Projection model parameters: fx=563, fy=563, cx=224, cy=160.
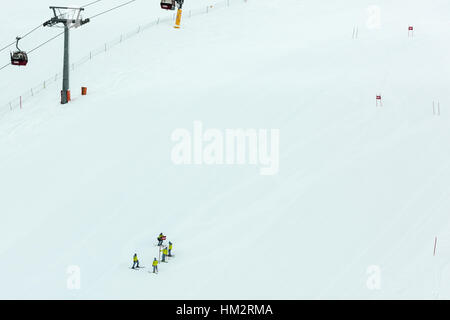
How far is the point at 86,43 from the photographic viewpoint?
4328 cm

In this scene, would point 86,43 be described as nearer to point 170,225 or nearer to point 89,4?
point 89,4

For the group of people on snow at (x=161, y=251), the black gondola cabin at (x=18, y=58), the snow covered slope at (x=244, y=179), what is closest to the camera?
the snow covered slope at (x=244, y=179)

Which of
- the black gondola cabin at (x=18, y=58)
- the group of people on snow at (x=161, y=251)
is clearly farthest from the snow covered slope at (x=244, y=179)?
the black gondola cabin at (x=18, y=58)

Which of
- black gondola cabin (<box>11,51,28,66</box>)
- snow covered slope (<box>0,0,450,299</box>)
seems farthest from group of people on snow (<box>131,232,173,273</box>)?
black gondola cabin (<box>11,51,28,66</box>)

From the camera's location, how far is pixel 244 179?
68.5ft

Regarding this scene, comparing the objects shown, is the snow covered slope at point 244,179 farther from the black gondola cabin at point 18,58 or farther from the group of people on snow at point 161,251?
the black gondola cabin at point 18,58

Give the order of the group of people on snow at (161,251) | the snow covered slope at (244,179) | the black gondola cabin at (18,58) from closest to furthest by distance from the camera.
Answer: the snow covered slope at (244,179) → the group of people on snow at (161,251) → the black gondola cabin at (18,58)

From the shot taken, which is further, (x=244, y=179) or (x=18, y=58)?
A: (x=18, y=58)

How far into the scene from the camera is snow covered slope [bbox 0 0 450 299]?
16.5 metres

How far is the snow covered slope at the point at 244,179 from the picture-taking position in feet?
54.0

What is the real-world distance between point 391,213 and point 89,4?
44.7m

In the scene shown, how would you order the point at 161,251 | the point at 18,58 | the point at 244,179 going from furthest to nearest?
the point at 18,58
the point at 244,179
the point at 161,251

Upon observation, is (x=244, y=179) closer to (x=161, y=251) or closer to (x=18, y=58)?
(x=161, y=251)

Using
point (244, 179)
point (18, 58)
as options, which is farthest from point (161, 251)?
point (18, 58)
